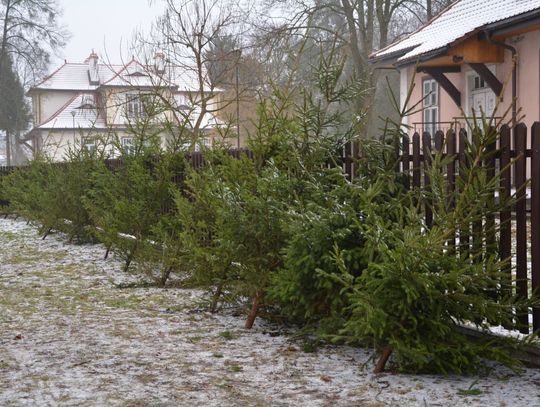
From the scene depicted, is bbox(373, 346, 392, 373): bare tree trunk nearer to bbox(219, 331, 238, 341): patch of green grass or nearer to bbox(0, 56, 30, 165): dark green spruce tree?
bbox(219, 331, 238, 341): patch of green grass

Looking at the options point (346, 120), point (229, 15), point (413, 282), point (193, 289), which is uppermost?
point (229, 15)

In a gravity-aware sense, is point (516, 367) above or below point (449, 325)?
below

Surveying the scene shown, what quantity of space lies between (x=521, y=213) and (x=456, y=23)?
15480mm

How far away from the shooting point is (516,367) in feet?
16.5

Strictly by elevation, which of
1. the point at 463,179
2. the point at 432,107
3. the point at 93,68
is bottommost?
the point at 463,179

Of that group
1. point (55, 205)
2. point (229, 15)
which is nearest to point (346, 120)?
point (55, 205)

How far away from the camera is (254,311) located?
6656mm

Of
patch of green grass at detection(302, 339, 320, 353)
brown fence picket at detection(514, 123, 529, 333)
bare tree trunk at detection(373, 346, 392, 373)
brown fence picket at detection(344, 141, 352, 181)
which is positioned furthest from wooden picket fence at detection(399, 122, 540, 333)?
patch of green grass at detection(302, 339, 320, 353)

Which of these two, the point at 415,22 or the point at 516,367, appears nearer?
the point at 516,367

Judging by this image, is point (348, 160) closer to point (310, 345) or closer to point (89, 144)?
point (310, 345)

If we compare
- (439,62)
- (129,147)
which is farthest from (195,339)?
(439,62)

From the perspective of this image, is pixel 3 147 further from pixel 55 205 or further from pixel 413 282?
pixel 413 282

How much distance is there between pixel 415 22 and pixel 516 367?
37.7 metres

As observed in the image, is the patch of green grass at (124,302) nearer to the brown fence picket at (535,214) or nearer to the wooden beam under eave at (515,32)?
the brown fence picket at (535,214)
